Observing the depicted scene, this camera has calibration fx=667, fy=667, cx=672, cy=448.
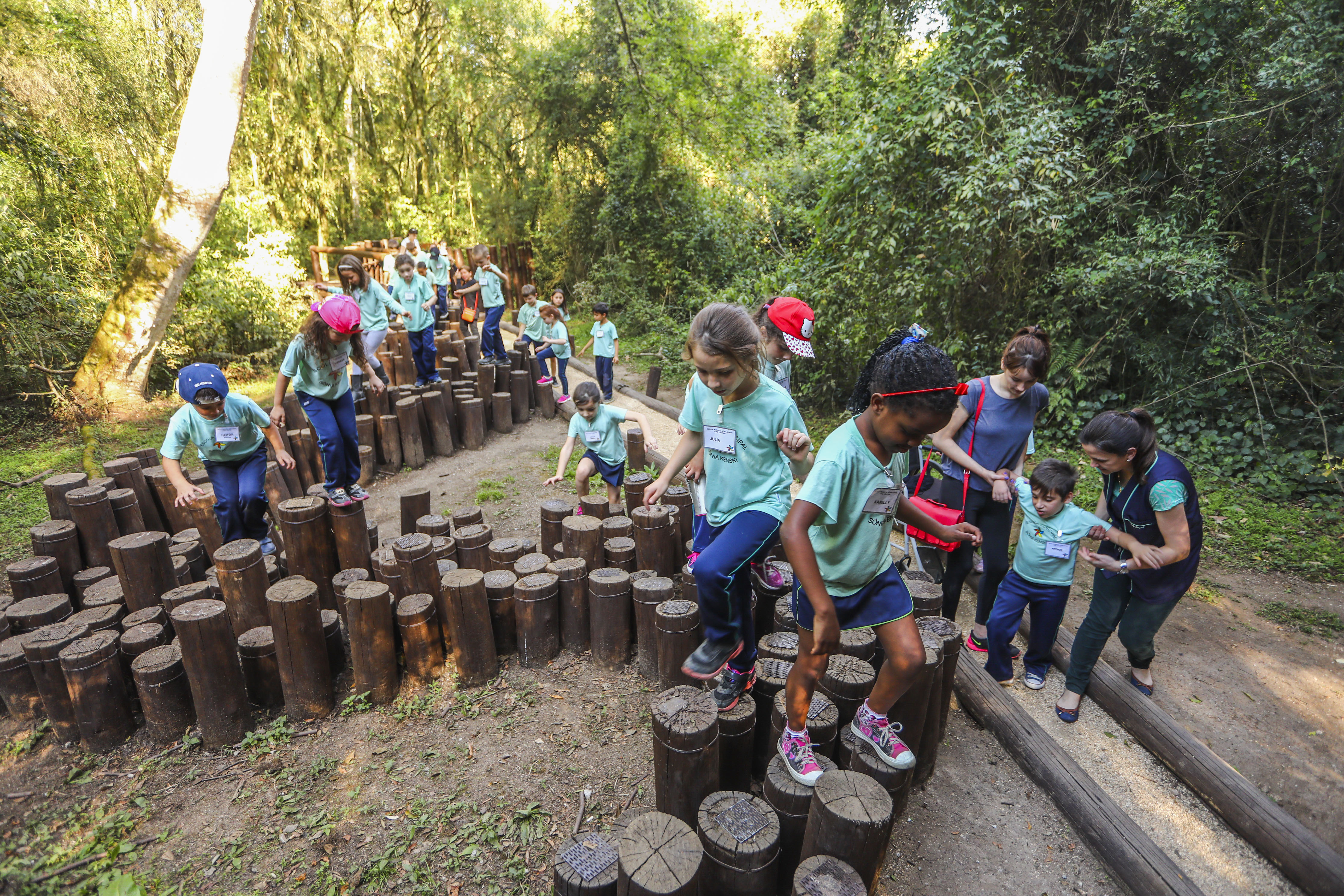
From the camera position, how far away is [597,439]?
5.13 meters

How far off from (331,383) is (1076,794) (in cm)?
501

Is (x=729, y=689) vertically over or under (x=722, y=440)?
under

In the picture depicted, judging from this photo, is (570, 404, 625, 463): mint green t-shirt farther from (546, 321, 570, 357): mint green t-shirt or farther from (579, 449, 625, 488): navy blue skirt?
(546, 321, 570, 357): mint green t-shirt

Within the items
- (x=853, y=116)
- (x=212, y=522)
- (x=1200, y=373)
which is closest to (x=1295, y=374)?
(x=1200, y=373)

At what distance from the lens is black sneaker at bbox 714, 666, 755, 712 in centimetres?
255

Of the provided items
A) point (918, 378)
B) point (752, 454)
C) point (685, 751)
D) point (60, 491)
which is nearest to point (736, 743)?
point (685, 751)

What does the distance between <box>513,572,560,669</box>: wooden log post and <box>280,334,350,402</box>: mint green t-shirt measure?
230 centimetres

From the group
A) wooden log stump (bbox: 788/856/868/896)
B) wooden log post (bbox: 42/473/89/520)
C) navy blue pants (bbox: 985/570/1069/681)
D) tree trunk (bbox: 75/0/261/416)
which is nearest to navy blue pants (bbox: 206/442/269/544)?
wooden log post (bbox: 42/473/89/520)

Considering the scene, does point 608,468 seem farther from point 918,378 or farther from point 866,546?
point 918,378

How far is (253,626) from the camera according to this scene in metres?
3.73

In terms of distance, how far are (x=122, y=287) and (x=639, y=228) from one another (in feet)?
34.5

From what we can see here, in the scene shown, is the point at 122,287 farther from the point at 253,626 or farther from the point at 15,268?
the point at 253,626

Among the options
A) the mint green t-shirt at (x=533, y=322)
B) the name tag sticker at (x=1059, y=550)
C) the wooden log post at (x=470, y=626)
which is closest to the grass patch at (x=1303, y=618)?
the name tag sticker at (x=1059, y=550)

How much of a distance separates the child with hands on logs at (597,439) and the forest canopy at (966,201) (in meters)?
4.21
